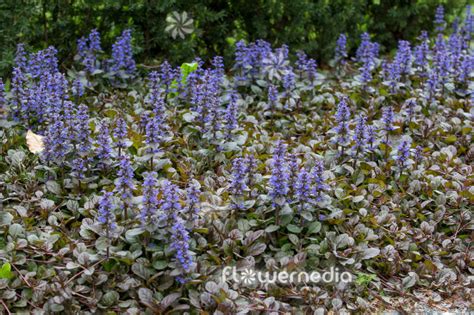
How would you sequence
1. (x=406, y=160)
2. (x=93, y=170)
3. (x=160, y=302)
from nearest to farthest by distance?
(x=160, y=302) < (x=93, y=170) < (x=406, y=160)

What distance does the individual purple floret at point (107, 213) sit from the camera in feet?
12.3

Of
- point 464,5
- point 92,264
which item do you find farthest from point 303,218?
point 464,5

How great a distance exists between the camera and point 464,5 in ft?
27.3

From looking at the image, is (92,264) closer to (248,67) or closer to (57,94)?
(57,94)

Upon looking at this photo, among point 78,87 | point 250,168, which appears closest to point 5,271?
point 250,168

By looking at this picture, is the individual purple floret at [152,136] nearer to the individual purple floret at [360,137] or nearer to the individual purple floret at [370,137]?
the individual purple floret at [360,137]

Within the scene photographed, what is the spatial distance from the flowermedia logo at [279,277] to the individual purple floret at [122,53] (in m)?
2.88

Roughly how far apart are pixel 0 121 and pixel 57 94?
0.48m

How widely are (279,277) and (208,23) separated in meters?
3.80

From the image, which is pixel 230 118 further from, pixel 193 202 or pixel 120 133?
pixel 193 202

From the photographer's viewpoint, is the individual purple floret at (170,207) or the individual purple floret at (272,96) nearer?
the individual purple floret at (170,207)

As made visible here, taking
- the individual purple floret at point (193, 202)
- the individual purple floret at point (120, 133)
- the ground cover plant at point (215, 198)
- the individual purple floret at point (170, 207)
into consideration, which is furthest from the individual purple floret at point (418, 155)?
the individual purple floret at point (120, 133)

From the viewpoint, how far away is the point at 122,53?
6.12m

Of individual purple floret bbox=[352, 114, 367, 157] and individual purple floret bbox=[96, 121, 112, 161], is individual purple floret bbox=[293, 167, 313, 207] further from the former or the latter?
individual purple floret bbox=[96, 121, 112, 161]
